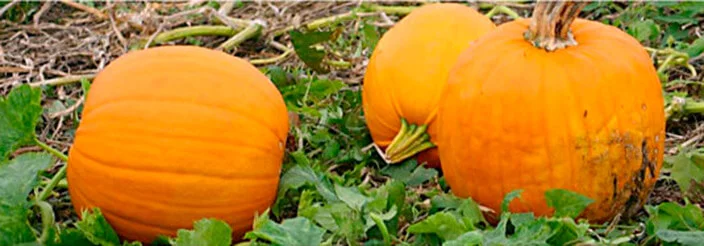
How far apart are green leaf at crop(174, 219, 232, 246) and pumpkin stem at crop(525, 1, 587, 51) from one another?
0.79 meters

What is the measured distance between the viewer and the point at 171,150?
2.13 meters

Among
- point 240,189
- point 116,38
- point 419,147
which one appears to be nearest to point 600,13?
point 419,147

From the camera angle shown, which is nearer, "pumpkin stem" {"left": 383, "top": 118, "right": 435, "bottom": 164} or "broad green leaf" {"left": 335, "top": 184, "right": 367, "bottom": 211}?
"broad green leaf" {"left": 335, "top": 184, "right": 367, "bottom": 211}

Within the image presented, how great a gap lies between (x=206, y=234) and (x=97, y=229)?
0.30m

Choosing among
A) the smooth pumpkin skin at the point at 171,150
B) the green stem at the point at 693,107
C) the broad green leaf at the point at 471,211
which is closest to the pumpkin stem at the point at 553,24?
the broad green leaf at the point at 471,211

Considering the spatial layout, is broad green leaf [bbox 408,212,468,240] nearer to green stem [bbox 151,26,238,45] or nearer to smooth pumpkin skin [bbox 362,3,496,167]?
smooth pumpkin skin [bbox 362,3,496,167]

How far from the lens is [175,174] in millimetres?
2135

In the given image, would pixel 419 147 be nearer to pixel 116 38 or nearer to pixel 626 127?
pixel 626 127

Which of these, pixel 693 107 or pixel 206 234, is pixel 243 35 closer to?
pixel 693 107

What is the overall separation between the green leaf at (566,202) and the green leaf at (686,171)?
493 millimetres

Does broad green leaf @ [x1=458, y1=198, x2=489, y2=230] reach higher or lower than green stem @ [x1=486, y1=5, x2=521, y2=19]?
higher

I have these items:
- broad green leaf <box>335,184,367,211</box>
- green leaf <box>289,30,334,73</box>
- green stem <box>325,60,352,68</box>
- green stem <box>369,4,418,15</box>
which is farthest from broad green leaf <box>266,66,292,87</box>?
green stem <box>369,4,418,15</box>

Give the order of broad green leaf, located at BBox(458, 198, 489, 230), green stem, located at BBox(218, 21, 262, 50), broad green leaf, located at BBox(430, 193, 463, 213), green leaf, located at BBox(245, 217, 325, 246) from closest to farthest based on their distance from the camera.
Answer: green leaf, located at BBox(245, 217, 325, 246), broad green leaf, located at BBox(458, 198, 489, 230), broad green leaf, located at BBox(430, 193, 463, 213), green stem, located at BBox(218, 21, 262, 50)

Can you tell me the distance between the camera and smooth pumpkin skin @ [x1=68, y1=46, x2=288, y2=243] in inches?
84.3
